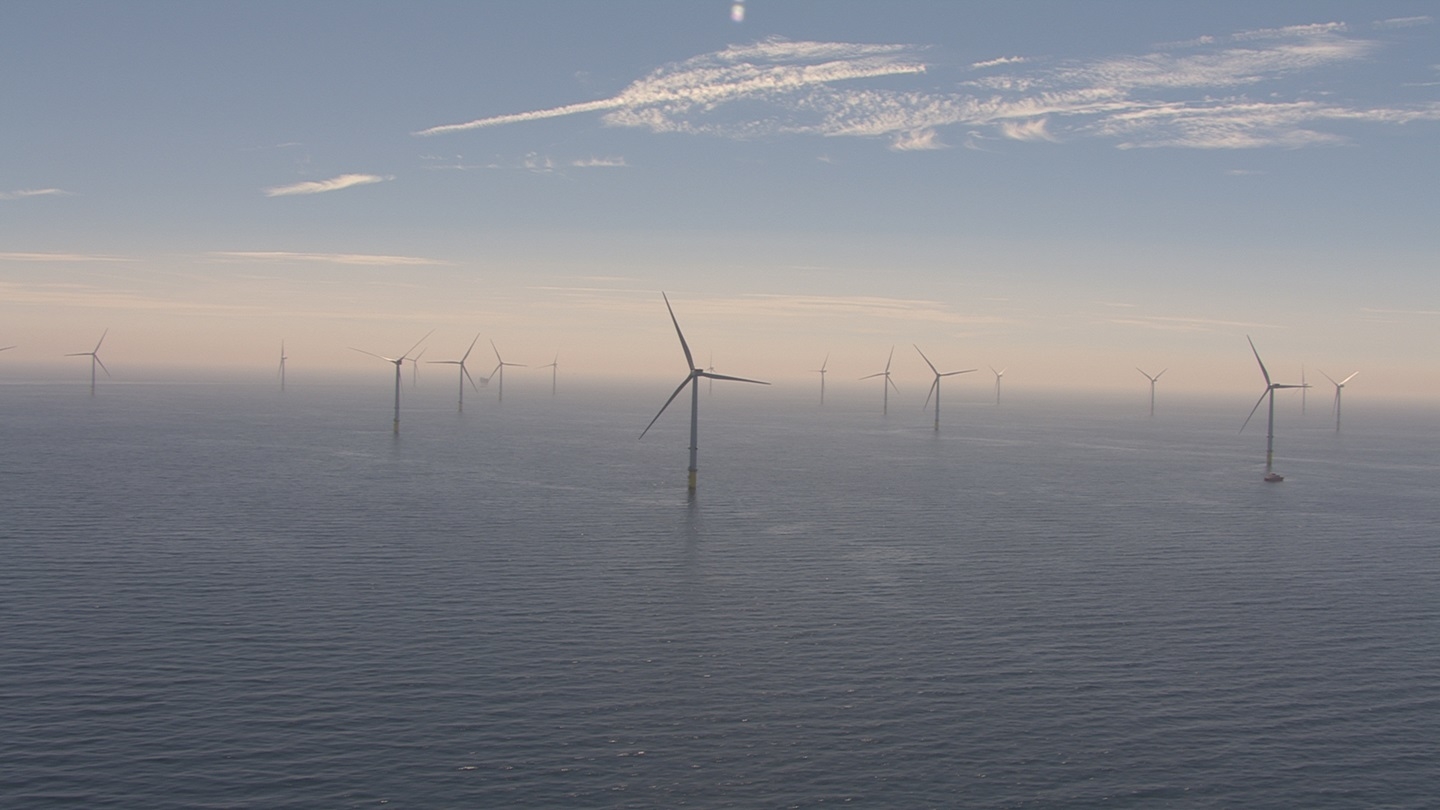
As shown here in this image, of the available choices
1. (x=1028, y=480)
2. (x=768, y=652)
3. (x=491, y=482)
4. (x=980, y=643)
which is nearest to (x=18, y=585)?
(x=768, y=652)

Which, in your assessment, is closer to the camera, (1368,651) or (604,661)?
(604,661)

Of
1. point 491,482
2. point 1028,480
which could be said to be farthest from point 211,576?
point 1028,480

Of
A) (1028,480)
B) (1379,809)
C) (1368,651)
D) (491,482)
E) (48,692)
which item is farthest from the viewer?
(1028,480)

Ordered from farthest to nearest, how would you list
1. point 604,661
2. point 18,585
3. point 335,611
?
point 18,585 → point 335,611 → point 604,661

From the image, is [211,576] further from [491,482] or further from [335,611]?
[491,482]

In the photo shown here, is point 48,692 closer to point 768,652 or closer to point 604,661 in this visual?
point 604,661

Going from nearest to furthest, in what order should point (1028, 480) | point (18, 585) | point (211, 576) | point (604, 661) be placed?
point (604, 661) → point (18, 585) → point (211, 576) → point (1028, 480)
